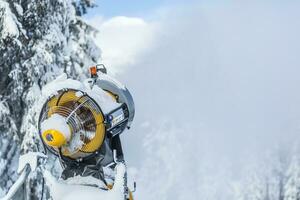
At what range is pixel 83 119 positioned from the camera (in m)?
3.36

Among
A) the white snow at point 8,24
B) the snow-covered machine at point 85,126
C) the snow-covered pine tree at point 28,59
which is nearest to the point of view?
the snow-covered machine at point 85,126

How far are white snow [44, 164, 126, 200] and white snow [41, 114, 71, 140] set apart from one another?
0.23m

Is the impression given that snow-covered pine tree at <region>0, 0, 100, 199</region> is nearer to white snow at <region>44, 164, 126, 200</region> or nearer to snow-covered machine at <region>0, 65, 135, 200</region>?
snow-covered machine at <region>0, 65, 135, 200</region>

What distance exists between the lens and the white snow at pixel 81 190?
10.3 ft

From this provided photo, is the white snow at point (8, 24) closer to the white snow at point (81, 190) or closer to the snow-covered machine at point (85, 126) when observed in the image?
the snow-covered machine at point (85, 126)

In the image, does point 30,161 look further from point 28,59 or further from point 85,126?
point 28,59

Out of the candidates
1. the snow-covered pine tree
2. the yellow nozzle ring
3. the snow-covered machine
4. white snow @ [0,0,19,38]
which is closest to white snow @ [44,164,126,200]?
the snow-covered machine

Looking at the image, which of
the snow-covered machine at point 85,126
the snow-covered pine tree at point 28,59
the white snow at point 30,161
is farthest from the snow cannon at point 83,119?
the snow-covered pine tree at point 28,59

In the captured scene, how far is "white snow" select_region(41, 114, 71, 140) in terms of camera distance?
3.17 meters

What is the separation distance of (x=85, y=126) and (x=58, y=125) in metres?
0.19

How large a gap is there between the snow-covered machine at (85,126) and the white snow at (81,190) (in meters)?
0.08

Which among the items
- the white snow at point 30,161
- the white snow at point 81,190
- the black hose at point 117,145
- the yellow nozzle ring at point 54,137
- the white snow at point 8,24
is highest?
the white snow at point 8,24

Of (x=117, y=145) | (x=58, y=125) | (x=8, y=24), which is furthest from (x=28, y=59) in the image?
(x=58, y=125)

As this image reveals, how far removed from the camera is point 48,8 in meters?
15.7
